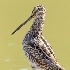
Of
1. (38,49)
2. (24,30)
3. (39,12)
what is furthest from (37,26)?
(24,30)

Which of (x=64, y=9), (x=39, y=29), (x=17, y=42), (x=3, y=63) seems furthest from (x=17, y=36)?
(x=39, y=29)

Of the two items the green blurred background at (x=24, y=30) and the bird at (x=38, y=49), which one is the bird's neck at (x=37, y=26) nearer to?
the bird at (x=38, y=49)

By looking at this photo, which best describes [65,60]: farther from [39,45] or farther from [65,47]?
[39,45]

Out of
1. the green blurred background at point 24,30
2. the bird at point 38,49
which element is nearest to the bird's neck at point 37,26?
the bird at point 38,49

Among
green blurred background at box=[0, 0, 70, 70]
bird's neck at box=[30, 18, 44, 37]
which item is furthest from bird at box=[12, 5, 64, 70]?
green blurred background at box=[0, 0, 70, 70]

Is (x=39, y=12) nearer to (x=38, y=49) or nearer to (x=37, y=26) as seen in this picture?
(x=37, y=26)

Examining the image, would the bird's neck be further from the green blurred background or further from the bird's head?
the green blurred background
